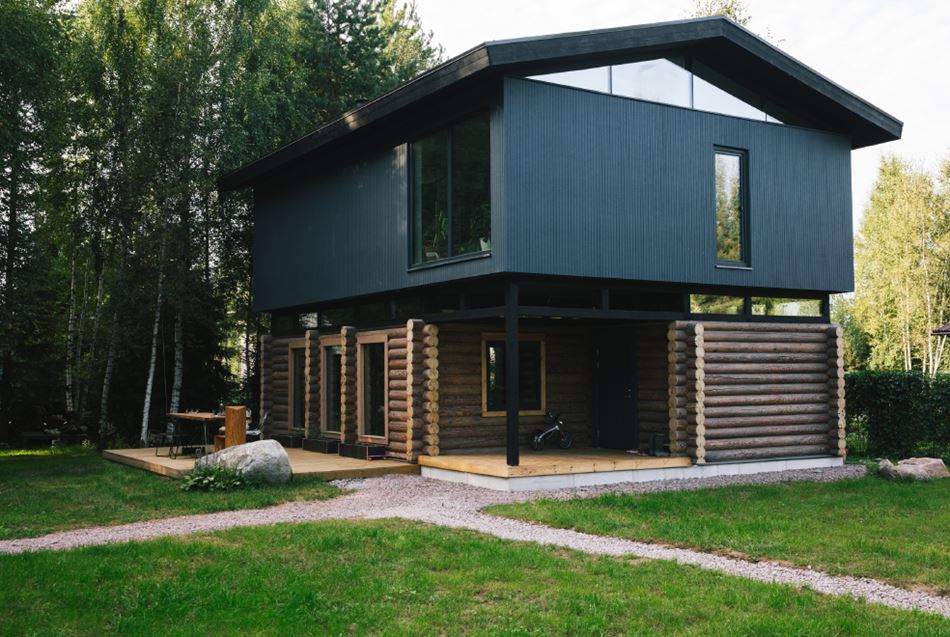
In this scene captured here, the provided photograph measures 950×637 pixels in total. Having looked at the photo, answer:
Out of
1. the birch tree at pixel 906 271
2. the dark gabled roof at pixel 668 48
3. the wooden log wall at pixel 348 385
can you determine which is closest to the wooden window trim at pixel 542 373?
the wooden log wall at pixel 348 385

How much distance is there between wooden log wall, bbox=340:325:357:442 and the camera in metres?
15.1

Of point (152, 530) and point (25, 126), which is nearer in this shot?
point (152, 530)

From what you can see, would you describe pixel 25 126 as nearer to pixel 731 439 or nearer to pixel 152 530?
pixel 152 530

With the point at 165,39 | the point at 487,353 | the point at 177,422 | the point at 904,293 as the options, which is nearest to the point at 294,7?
the point at 165,39

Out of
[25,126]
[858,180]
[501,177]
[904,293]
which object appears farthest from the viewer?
[858,180]

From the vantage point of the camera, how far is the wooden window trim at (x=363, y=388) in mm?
14102

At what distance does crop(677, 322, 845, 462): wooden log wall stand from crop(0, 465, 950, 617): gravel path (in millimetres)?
583

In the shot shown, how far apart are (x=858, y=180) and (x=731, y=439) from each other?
3764cm

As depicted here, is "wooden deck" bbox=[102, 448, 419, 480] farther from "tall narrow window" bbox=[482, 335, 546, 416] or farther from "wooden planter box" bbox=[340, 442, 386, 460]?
"tall narrow window" bbox=[482, 335, 546, 416]

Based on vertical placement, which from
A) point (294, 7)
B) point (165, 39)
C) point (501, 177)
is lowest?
point (501, 177)

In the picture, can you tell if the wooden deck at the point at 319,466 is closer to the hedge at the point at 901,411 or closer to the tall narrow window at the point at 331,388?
the tall narrow window at the point at 331,388

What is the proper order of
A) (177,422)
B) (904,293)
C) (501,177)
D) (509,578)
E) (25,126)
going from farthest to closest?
(904,293) < (177,422) < (25,126) < (501,177) < (509,578)

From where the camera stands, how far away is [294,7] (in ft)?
81.7

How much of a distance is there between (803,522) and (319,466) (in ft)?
23.4
